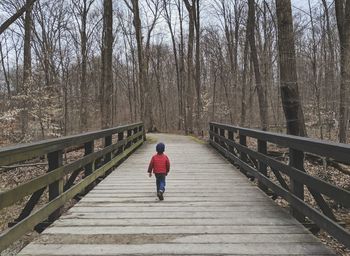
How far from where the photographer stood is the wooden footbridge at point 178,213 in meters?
3.87

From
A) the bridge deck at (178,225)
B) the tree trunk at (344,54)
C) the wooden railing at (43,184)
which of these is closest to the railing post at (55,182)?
the wooden railing at (43,184)

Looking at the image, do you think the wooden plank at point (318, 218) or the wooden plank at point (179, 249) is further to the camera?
the wooden plank at point (179, 249)

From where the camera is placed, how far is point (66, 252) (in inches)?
153

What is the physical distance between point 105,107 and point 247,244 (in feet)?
42.8

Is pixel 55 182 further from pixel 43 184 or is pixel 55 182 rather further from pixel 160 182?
pixel 160 182

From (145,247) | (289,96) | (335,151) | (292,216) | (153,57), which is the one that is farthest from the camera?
(153,57)

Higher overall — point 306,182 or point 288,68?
point 288,68

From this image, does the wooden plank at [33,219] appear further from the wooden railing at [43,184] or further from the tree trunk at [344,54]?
the tree trunk at [344,54]

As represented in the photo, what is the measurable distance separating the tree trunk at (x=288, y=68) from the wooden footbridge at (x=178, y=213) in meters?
3.09

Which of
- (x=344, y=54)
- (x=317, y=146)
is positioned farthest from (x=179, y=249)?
(x=344, y=54)

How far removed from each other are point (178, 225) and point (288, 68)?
21.1ft

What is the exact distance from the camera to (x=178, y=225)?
15.7 ft

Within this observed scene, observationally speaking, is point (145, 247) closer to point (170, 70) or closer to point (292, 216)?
point (292, 216)

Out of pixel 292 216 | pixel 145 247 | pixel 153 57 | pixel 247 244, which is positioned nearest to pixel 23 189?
pixel 145 247
